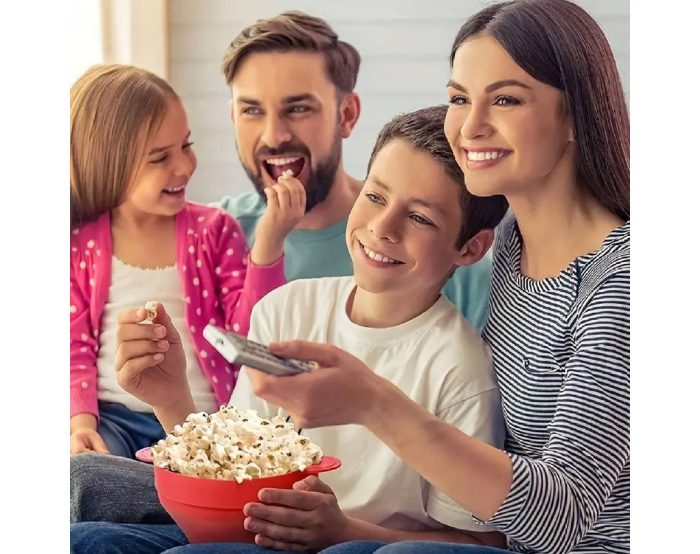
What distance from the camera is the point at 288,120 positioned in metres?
2.04

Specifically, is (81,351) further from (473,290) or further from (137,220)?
(473,290)

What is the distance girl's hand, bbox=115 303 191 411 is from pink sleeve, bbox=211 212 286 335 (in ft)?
0.38

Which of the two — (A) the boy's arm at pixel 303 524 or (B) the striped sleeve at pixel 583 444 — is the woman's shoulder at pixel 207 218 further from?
(B) the striped sleeve at pixel 583 444

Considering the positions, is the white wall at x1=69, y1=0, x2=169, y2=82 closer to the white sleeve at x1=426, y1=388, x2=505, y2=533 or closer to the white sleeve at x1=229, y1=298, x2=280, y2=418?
the white sleeve at x1=229, y1=298, x2=280, y2=418

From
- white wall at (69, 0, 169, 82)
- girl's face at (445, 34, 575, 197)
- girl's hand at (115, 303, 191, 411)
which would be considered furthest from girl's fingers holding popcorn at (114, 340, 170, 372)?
girl's face at (445, 34, 575, 197)

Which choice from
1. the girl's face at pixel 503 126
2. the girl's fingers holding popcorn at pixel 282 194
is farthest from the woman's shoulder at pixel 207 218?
the girl's face at pixel 503 126

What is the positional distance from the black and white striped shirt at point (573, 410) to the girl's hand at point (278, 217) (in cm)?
46

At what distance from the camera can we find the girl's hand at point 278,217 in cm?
206

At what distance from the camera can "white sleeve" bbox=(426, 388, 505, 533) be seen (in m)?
1.92

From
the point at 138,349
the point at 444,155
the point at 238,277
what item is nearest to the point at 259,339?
the point at 238,277

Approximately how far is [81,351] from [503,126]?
0.92m
